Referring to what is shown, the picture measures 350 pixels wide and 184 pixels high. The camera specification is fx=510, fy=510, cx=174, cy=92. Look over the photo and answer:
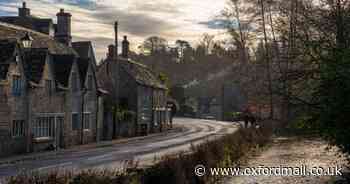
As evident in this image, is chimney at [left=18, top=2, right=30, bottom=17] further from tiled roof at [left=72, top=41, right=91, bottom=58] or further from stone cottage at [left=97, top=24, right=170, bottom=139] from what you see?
stone cottage at [left=97, top=24, right=170, bottom=139]

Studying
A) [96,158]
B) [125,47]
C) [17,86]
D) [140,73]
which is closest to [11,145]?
[17,86]

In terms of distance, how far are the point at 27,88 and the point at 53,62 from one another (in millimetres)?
5768

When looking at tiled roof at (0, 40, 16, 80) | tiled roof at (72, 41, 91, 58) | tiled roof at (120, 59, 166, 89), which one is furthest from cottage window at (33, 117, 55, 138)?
tiled roof at (120, 59, 166, 89)

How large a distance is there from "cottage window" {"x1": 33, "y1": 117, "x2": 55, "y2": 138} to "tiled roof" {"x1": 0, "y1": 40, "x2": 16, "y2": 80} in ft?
16.6

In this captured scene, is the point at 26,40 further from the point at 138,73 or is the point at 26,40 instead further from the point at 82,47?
the point at 138,73

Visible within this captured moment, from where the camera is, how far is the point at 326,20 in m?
20.3

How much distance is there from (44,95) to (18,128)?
3.79 metres

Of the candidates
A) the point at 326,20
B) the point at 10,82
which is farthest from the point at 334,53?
the point at 10,82

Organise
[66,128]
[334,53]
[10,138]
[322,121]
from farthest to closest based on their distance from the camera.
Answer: [66,128] < [10,138] < [334,53] < [322,121]

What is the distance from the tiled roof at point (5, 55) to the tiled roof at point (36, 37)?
3.28 metres

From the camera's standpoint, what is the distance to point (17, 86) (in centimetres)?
3153

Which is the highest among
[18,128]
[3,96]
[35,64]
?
[35,64]

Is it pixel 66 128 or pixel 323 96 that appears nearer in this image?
pixel 323 96

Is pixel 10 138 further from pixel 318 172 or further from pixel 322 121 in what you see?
pixel 322 121
